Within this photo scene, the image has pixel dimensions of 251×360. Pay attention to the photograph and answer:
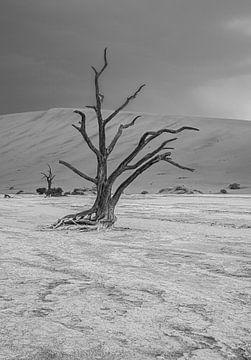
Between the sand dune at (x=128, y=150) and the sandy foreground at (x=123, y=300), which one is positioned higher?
the sand dune at (x=128, y=150)

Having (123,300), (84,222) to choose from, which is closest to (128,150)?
(84,222)

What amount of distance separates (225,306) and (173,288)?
0.50m

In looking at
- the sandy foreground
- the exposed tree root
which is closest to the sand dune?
the exposed tree root

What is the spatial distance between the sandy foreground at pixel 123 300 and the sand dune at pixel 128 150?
715 inches

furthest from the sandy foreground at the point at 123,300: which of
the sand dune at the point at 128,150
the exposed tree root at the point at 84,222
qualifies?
the sand dune at the point at 128,150

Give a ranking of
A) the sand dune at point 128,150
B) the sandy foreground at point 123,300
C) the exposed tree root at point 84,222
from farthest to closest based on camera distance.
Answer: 1. the sand dune at point 128,150
2. the exposed tree root at point 84,222
3. the sandy foreground at point 123,300

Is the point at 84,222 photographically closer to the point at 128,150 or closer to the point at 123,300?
the point at 123,300

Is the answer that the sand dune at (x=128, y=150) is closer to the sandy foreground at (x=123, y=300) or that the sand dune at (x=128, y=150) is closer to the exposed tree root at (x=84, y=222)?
the exposed tree root at (x=84, y=222)

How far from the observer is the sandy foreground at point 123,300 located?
7.09 ft

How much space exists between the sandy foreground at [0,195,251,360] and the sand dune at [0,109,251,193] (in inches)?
715

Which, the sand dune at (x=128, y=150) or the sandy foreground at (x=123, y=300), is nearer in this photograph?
the sandy foreground at (x=123, y=300)

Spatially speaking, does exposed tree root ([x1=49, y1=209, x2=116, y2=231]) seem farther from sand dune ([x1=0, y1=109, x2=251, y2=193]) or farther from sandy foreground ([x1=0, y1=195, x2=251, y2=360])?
sand dune ([x1=0, y1=109, x2=251, y2=193])

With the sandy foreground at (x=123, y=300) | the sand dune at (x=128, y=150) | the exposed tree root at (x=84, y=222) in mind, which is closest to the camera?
the sandy foreground at (x=123, y=300)

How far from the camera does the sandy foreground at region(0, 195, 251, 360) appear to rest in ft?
7.09
